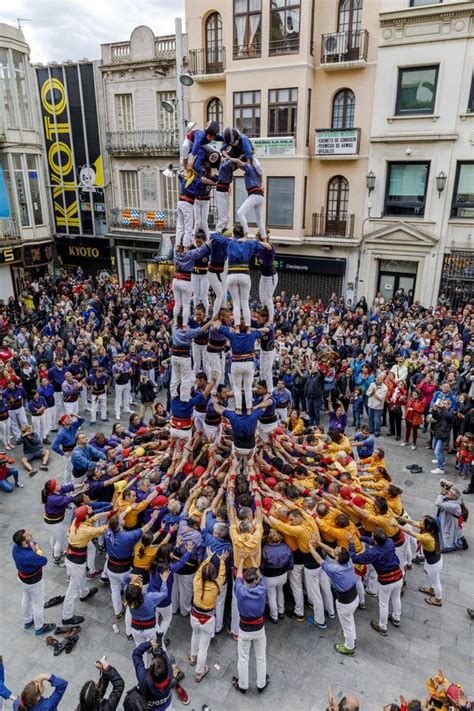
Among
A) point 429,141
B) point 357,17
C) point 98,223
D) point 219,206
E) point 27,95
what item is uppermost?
point 357,17

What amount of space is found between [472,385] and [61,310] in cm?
1571

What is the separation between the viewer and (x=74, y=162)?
28.7 meters

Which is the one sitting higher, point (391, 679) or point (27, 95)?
point (27, 95)

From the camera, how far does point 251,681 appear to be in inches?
268

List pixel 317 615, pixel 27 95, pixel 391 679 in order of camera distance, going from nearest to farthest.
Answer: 1. pixel 391 679
2. pixel 317 615
3. pixel 27 95

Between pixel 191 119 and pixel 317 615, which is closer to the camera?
pixel 317 615

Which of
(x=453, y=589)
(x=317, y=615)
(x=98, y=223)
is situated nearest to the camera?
(x=317, y=615)

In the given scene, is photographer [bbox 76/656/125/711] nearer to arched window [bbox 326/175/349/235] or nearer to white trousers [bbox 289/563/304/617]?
white trousers [bbox 289/563/304/617]

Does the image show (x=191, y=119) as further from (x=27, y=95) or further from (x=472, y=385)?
(x=472, y=385)

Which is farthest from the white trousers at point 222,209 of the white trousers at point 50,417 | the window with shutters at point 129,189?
the window with shutters at point 129,189

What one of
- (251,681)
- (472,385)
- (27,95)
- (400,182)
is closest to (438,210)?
(400,182)

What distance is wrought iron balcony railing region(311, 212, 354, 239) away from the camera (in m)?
22.1

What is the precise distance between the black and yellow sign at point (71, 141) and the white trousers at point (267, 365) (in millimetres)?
22150

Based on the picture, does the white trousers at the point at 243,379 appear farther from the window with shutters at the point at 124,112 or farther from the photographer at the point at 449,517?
the window with shutters at the point at 124,112
